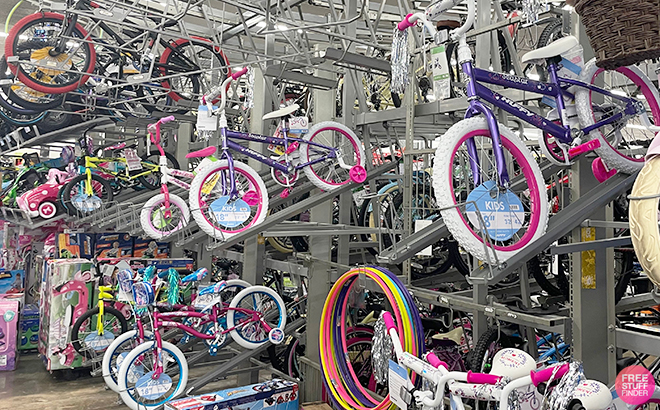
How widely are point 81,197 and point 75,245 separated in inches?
31.3

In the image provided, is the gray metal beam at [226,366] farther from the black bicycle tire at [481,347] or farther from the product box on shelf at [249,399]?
the black bicycle tire at [481,347]

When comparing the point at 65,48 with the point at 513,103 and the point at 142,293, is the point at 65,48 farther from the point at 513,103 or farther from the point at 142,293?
the point at 513,103

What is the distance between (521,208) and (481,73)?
0.63 m

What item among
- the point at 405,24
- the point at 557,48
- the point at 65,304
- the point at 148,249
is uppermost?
the point at 405,24

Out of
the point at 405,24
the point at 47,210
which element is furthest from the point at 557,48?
the point at 47,210

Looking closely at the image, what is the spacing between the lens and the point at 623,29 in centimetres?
164

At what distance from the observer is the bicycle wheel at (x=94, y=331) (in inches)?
239

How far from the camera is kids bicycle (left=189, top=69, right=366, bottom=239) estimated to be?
167 inches

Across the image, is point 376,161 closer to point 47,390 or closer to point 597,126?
point 597,126

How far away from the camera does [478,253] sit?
225 centimetres

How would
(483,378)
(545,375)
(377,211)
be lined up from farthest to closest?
(377,211) < (483,378) < (545,375)

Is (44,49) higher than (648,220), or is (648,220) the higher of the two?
(44,49)

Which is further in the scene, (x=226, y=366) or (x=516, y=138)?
(x=226, y=366)

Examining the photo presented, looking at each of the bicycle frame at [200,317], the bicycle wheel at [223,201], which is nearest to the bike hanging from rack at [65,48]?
the bicycle wheel at [223,201]
